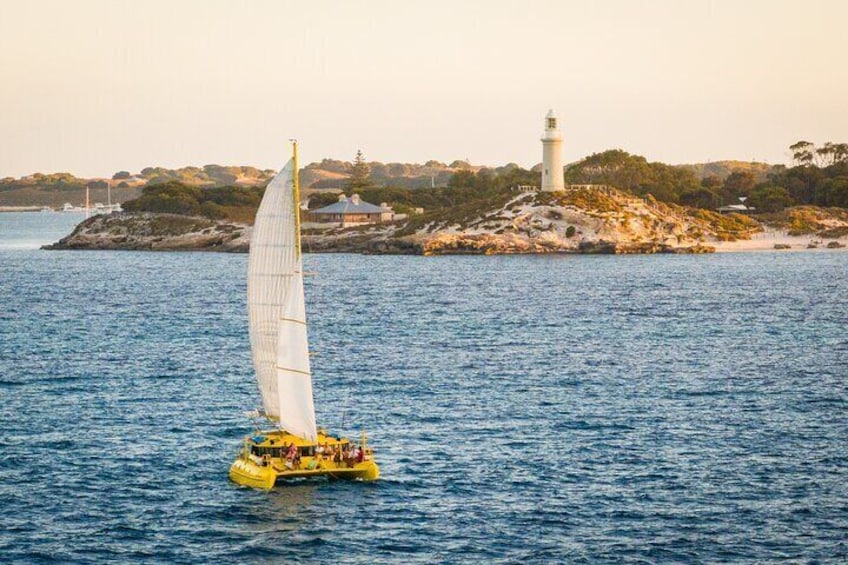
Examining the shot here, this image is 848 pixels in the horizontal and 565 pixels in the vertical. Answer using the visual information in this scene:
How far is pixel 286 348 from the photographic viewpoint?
43.8 m

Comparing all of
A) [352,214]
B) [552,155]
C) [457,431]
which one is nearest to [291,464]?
[457,431]

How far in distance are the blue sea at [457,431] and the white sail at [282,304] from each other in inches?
107

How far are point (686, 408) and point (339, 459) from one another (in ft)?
67.7

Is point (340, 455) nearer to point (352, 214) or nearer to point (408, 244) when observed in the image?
point (408, 244)

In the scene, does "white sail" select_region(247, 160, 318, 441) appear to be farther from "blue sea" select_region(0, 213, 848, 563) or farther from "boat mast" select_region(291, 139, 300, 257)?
"blue sea" select_region(0, 213, 848, 563)

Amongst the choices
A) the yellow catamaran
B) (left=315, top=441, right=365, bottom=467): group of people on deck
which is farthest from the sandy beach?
the yellow catamaran

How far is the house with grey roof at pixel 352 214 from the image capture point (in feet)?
641

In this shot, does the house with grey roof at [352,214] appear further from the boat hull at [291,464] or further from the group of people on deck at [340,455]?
the group of people on deck at [340,455]

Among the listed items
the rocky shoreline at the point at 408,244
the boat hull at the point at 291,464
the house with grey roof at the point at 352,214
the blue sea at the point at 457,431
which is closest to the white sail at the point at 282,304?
the boat hull at the point at 291,464

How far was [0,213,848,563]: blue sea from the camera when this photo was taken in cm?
3844

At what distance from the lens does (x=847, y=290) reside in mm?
117125

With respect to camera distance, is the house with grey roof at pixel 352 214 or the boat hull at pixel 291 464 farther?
the house with grey roof at pixel 352 214

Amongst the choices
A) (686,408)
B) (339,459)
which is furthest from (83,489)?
(686,408)

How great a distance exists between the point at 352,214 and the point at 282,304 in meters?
152
